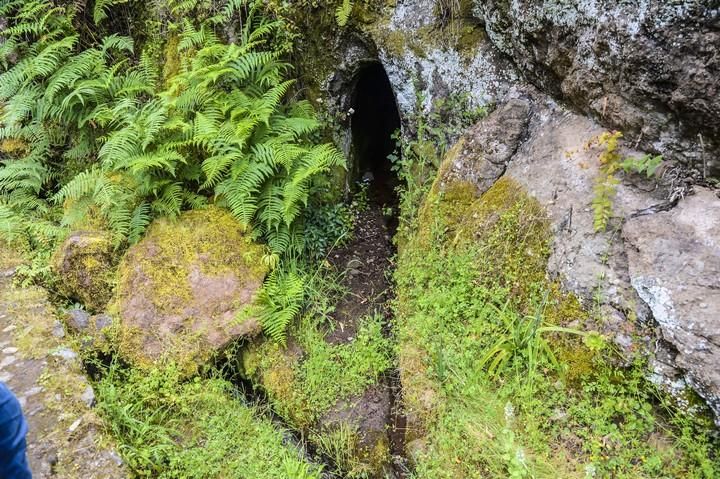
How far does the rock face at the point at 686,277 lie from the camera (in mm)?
2891

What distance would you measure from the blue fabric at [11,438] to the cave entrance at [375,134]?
4.80 metres

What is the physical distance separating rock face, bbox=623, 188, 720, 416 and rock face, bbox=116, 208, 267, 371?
3444mm

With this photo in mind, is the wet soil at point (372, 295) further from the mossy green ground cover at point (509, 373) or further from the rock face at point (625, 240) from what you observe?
the rock face at point (625, 240)

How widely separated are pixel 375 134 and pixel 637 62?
4136 millimetres

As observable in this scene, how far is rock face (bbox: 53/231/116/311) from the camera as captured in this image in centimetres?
492

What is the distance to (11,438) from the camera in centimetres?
174

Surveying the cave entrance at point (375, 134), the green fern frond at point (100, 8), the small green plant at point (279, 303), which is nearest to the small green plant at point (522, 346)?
the small green plant at point (279, 303)

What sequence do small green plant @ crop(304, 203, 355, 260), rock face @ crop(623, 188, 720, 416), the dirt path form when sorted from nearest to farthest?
1. rock face @ crop(623, 188, 720, 416)
2. the dirt path
3. small green plant @ crop(304, 203, 355, 260)

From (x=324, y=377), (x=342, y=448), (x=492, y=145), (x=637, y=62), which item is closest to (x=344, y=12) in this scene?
Result: (x=492, y=145)

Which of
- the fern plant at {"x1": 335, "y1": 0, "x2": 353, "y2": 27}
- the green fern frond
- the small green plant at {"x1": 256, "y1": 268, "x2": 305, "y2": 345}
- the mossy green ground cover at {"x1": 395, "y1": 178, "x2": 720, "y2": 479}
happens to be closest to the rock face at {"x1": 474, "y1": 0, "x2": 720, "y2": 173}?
the mossy green ground cover at {"x1": 395, "y1": 178, "x2": 720, "y2": 479}

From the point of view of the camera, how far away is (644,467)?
2928 millimetres

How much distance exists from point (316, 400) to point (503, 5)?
13.6ft

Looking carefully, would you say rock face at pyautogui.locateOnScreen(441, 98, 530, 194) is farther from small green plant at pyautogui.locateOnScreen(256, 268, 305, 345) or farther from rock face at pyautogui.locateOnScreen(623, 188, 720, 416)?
small green plant at pyautogui.locateOnScreen(256, 268, 305, 345)

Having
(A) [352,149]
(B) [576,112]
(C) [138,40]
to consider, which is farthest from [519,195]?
(C) [138,40]
